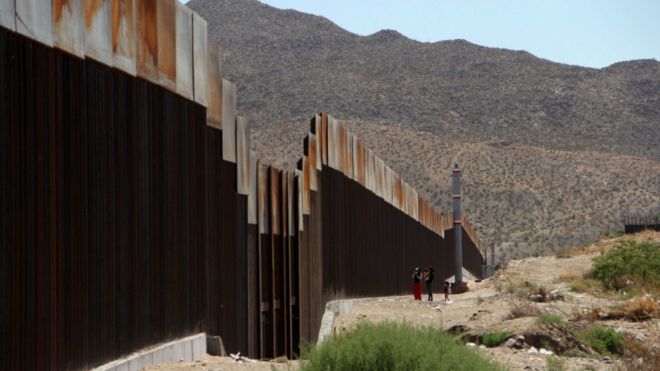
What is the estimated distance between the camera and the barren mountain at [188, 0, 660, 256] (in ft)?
317

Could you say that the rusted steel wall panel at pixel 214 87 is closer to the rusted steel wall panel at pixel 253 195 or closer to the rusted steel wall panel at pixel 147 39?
the rusted steel wall panel at pixel 253 195

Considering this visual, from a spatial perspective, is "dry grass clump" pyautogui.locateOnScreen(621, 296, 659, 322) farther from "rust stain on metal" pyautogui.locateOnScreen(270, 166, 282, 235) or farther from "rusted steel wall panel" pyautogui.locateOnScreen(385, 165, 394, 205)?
"rusted steel wall panel" pyautogui.locateOnScreen(385, 165, 394, 205)

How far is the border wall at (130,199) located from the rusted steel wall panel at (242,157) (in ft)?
0.12

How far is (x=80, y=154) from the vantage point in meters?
9.78

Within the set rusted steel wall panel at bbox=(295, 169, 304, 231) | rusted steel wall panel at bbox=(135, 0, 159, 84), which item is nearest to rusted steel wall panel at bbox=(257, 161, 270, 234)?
rusted steel wall panel at bbox=(295, 169, 304, 231)

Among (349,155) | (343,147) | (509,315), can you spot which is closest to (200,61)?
(509,315)

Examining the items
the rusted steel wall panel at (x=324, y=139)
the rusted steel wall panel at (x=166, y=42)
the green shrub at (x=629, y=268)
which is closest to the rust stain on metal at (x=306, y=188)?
the rusted steel wall panel at (x=324, y=139)

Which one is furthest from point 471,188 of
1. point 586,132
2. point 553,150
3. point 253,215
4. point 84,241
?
point 84,241

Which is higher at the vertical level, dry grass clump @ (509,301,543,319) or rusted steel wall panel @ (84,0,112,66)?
rusted steel wall panel @ (84,0,112,66)

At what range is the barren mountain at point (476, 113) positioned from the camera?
96.7m

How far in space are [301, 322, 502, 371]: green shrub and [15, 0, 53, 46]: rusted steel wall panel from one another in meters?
3.35

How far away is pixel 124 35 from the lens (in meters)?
10.9

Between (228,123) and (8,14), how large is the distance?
23.3 ft

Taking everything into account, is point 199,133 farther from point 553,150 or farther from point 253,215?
point 553,150
